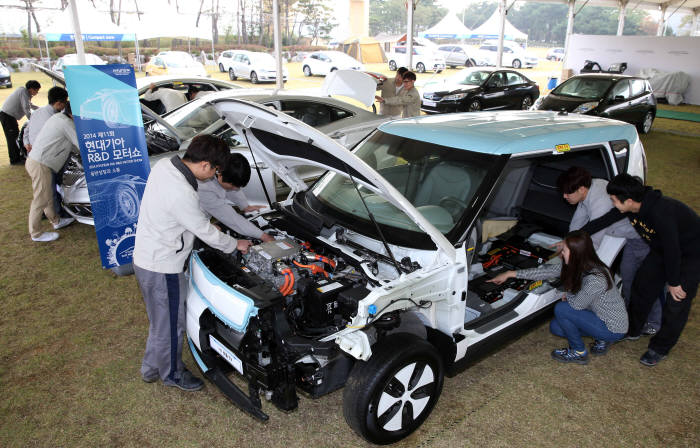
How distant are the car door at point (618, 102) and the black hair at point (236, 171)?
10.1 meters

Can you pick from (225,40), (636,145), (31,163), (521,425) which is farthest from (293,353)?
(225,40)

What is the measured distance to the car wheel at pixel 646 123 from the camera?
12.5 meters

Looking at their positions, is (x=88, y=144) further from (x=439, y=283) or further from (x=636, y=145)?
(x=636, y=145)

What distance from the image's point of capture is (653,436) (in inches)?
117

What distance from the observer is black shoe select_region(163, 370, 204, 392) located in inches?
130

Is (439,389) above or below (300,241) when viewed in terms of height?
below

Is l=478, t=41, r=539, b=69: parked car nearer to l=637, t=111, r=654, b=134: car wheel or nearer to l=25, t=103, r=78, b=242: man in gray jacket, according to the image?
l=637, t=111, r=654, b=134: car wheel

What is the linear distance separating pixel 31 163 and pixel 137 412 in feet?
A: 12.4

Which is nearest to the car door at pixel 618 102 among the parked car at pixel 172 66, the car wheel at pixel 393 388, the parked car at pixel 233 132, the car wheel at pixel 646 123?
the car wheel at pixel 646 123

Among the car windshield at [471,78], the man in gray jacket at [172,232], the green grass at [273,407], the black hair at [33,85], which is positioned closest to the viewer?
the man in gray jacket at [172,232]

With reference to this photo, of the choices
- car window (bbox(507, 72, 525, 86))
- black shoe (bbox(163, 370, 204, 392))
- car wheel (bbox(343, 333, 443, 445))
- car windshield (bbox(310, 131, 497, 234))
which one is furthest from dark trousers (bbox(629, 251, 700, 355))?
car window (bbox(507, 72, 525, 86))

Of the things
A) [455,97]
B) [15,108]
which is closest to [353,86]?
[15,108]

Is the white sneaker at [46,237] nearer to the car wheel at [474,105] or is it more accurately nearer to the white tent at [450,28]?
the car wheel at [474,105]

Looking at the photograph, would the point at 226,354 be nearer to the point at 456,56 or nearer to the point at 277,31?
the point at 277,31
